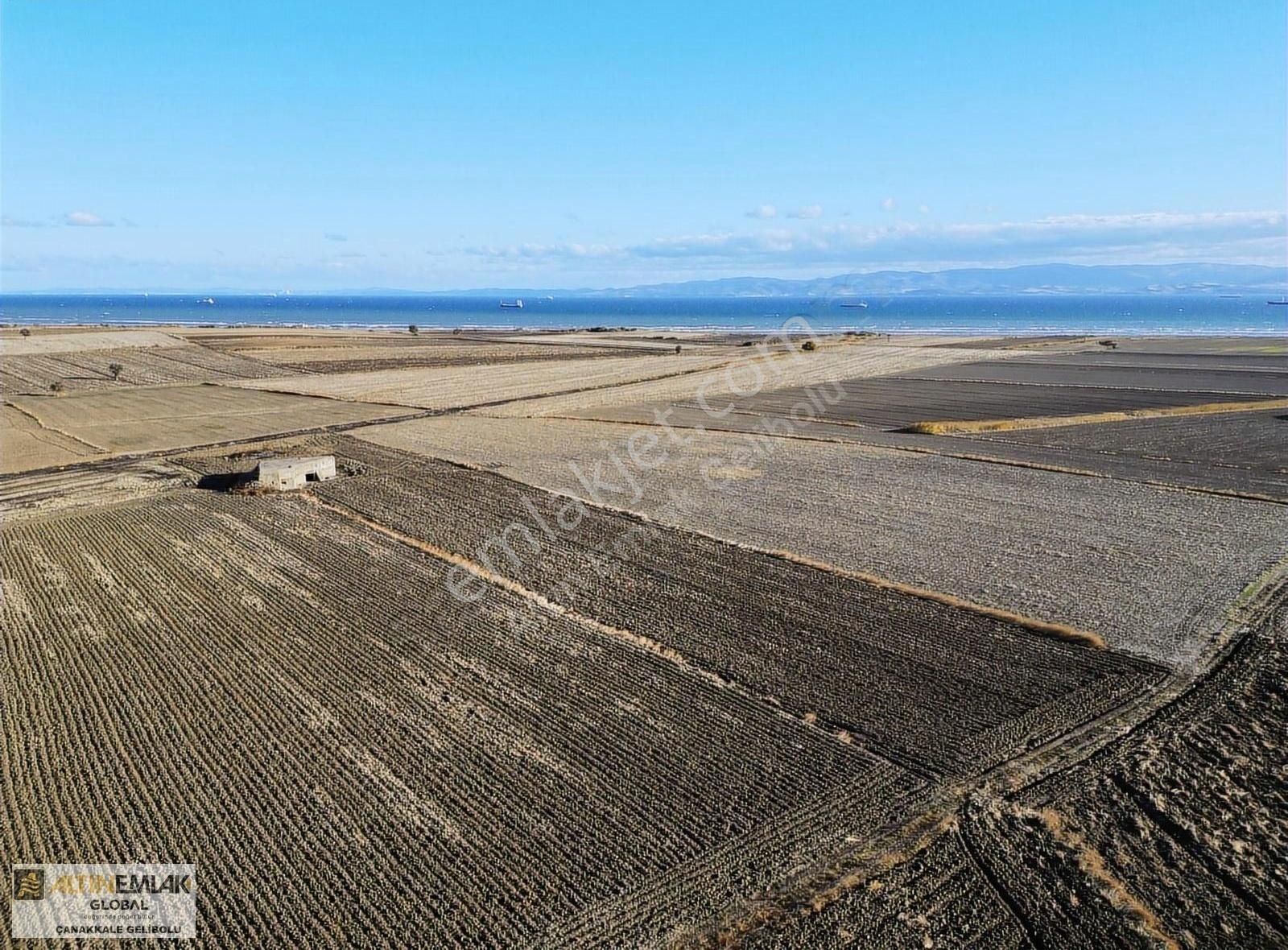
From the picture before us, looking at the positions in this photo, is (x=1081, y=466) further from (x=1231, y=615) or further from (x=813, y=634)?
(x=813, y=634)

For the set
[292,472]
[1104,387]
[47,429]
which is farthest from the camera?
[1104,387]

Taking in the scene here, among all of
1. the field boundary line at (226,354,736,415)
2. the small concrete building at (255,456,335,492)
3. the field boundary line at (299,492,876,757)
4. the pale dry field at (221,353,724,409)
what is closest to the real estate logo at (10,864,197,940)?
the field boundary line at (299,492,876,757)

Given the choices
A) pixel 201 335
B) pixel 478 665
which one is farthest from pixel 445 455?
pixel 201 335

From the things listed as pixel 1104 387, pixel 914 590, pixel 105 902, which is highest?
pixel 1104 387

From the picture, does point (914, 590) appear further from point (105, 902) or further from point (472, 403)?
point (472, 403)

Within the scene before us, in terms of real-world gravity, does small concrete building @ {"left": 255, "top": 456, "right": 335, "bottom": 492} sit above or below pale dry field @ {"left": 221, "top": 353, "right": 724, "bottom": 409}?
below

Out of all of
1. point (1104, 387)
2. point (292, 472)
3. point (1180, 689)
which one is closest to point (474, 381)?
point (292, 472)

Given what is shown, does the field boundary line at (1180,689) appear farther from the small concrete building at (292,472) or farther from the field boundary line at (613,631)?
the small concrete building at (292,472)

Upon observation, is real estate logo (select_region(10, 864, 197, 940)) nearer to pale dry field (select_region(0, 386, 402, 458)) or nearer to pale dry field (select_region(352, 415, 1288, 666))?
pale dry field (select_region(352, 415, 1288, 666))
